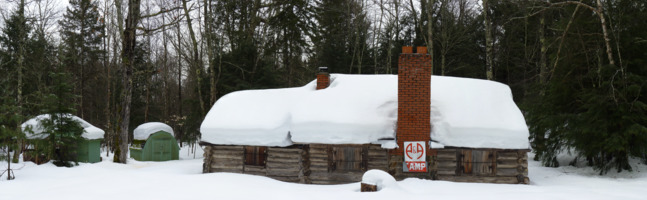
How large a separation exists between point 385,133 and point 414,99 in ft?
4.70

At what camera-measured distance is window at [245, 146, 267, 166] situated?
1414cm

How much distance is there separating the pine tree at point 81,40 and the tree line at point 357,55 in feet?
0.48

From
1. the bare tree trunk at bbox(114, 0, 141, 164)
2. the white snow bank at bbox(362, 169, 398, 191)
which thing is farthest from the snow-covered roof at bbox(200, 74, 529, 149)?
the bare tree trunk at bbox(114, 0, 141, 164)

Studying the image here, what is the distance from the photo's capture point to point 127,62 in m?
18.9

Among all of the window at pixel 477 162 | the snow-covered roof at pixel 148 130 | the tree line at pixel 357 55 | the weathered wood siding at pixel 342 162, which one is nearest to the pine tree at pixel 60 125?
the tree line at pixel 357 55

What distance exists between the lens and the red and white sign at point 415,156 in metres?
12.3

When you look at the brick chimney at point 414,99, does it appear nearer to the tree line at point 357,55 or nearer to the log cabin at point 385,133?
the log cabin at point 385,133

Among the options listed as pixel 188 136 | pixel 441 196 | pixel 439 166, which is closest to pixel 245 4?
pixel 188 136

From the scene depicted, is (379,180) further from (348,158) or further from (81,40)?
(81,40)

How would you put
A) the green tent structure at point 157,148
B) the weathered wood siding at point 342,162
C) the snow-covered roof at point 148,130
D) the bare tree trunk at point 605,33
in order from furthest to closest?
the snow-covered roof at point 148,130 < the green tent structure at point 157,148 < the bare tree trunk at point 605,33 < the weathered wood siding at point 342,162

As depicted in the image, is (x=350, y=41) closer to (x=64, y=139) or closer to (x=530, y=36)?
(x=530, y=36)

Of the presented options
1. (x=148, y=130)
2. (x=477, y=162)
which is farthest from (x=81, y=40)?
(x=477, y=162)

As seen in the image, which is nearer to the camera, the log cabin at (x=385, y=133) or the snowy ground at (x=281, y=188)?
the snowy ground at (x=281, y=188)

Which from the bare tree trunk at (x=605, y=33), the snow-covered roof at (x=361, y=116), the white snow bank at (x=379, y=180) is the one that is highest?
the bare tree trunk at (x=605, y=33)
